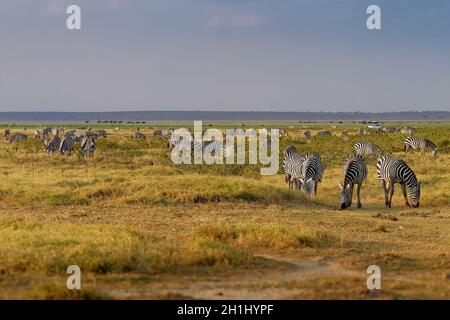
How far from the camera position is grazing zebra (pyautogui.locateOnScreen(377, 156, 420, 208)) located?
20172 millimetres

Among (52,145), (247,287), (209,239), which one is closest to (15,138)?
(52,145)

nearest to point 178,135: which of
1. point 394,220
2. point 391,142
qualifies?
point 391,142

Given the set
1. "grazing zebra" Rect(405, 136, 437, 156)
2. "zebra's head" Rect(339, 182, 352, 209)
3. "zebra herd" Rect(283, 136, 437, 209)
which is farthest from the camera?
"grazing zebra" Rect(405, 136, 437, 156)

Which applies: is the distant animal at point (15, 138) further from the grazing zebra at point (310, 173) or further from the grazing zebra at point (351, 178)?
the grazing zebra at point (351, 178)

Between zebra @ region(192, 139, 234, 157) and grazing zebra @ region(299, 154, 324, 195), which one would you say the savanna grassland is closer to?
grazing zebra @ region(299, 154, 324, 195)

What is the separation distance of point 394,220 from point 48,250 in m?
9.26

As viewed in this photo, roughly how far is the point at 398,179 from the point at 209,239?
991 cm

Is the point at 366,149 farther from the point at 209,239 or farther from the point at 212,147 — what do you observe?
the point at 209,239

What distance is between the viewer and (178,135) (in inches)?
1682

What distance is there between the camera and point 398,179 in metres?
20.4

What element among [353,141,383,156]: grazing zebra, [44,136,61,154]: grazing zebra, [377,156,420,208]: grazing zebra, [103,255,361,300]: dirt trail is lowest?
[103,255,361,300]: dirt trail

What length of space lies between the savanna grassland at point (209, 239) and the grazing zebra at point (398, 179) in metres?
0.48

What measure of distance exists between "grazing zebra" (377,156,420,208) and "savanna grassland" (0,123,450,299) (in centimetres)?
48

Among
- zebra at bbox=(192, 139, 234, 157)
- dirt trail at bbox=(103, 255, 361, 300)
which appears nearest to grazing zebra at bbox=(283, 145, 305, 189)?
zebra at bbox=(192, 139, 234, 157)
